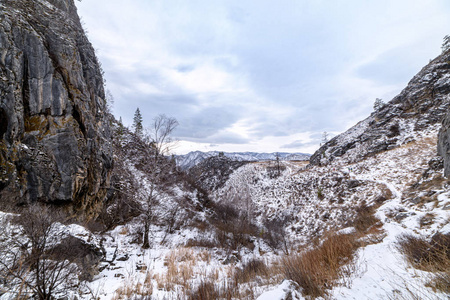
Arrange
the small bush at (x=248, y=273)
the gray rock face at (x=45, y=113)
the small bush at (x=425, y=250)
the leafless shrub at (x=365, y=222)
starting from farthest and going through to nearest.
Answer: the leafless shrub at (x=365, y=222) → the gray rock face at (x=45, y=113) → the small bush at (x=248, y=273) → the small bush at (x=425, y=250)

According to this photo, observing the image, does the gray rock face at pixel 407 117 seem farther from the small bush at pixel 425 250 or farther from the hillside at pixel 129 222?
the small bush at pixel 425 250

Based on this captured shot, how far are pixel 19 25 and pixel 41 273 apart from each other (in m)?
13.2

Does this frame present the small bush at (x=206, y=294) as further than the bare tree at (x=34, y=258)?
Yes

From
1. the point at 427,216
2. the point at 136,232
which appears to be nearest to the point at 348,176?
the point at 427,216

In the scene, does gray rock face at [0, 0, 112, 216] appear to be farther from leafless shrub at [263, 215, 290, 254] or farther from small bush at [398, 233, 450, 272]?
leafless shrub at [263, 215, 290, 254]

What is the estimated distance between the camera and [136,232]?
12.0m

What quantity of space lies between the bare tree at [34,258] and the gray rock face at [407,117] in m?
40.5

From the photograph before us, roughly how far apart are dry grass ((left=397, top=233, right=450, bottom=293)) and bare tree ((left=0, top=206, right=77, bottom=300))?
7.33 metres

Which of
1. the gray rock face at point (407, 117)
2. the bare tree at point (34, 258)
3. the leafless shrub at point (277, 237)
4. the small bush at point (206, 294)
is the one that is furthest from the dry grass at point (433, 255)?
the gray rock face at point (407, 117)

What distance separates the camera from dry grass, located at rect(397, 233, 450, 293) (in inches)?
109

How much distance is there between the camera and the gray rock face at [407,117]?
28156mm

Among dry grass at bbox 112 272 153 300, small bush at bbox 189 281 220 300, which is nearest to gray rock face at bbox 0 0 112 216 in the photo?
dry grass at bbox 112 272 153 300

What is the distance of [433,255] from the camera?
401 cm

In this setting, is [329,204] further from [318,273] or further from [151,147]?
[151,147]
